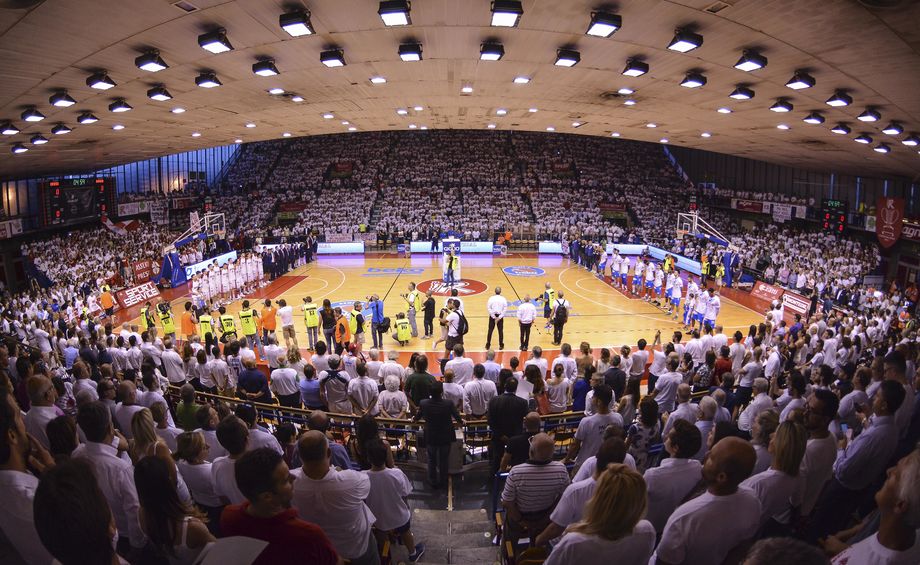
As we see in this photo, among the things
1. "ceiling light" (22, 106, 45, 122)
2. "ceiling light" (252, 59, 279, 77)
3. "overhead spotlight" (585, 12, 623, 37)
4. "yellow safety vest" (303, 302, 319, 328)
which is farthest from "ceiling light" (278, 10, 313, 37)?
"yellow safety vest" (303, 302, 319, 328)

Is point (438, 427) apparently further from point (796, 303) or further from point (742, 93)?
point (796, 303)

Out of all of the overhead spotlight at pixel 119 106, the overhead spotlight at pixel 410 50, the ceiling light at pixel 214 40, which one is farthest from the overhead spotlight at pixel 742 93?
the overhead spotlight at pixel 119 106

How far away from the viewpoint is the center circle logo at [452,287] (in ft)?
69.7

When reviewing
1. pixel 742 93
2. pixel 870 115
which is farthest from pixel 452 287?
pixel 870 115

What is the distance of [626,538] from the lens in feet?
8.85

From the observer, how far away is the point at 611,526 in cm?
265

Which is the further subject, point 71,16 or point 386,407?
point 386,407

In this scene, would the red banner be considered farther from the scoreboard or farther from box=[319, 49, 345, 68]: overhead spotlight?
the scoreboard

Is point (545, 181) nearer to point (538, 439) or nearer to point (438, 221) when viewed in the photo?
point (438, 221)

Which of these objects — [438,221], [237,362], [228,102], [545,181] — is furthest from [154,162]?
[237,362]

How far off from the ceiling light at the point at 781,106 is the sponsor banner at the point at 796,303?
862 centimetres

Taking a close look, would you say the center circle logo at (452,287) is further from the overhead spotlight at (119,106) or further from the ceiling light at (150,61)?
the ceiling light at (150,61)

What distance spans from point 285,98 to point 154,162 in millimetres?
36823

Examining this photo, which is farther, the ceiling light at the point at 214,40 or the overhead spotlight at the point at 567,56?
the overhead spotlight at the point at 567,56
